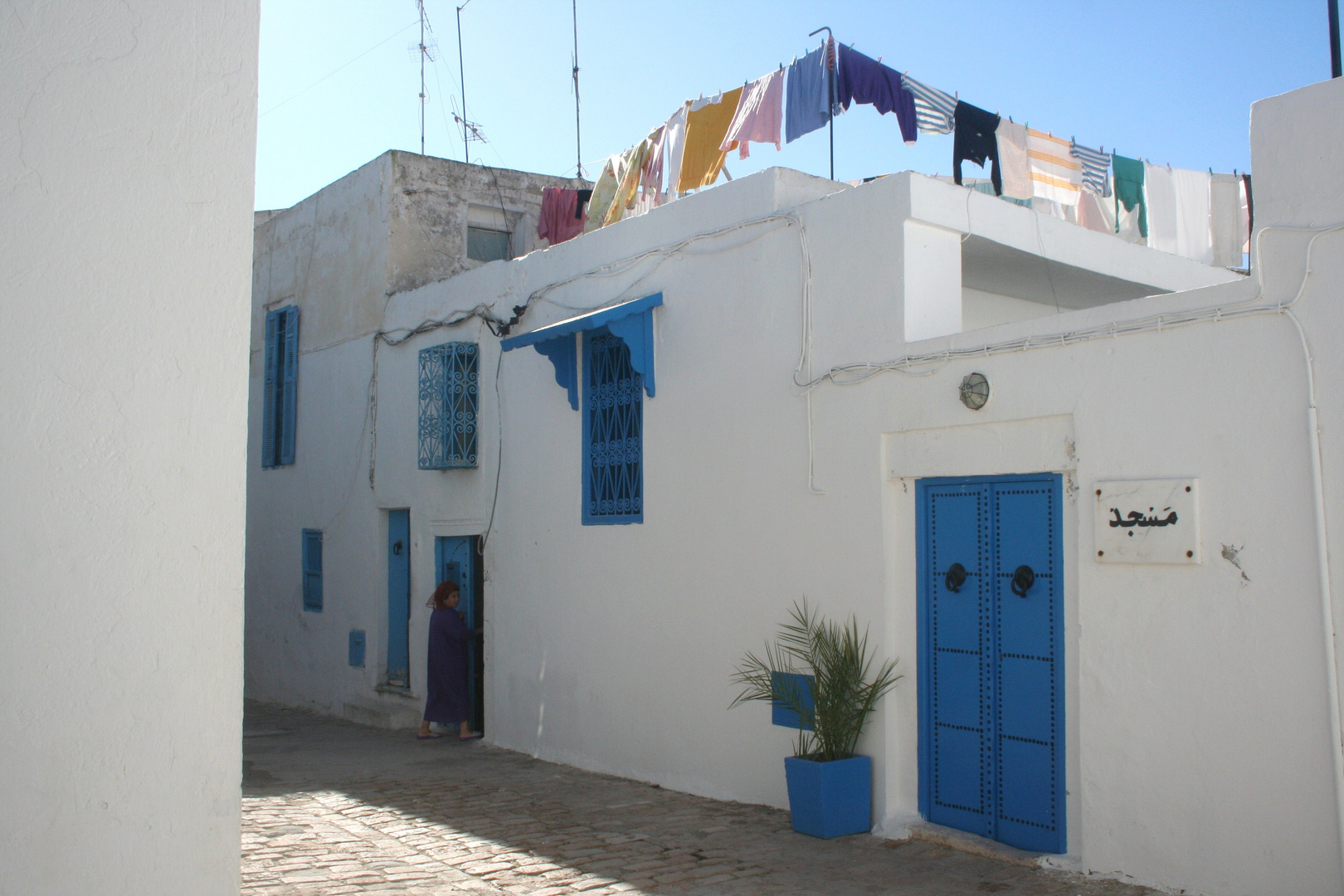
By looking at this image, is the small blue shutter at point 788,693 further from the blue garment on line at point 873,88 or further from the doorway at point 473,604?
the doorway at point 473,604

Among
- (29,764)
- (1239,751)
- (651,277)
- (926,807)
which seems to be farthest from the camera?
(651,277)

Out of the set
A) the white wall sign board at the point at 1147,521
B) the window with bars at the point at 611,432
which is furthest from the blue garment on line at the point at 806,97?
the white wall sign board at the point at 1147,521

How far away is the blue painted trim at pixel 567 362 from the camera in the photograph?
29.6 ft

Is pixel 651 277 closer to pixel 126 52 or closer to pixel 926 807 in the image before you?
pixel 926 807

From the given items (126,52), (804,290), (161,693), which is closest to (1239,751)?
(804,290)

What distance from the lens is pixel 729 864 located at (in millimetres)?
5820

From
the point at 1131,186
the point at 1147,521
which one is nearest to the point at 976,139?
the point at 1131,186

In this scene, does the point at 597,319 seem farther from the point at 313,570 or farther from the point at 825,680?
the point at 313,570

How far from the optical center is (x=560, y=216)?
12484 millimetres

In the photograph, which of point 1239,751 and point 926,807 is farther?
point 926,807

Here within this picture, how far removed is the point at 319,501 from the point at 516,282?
15.3ft

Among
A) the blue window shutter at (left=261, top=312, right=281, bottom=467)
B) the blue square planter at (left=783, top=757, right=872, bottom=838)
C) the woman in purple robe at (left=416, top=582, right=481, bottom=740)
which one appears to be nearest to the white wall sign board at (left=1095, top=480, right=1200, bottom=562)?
the blue square planter at (left=783, top=757, right=872, bottom=838)

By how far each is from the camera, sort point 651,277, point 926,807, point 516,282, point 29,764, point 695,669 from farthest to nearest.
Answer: point 516,282 → point 651,277 → point 695,669 → point 926,807 → point 29,764

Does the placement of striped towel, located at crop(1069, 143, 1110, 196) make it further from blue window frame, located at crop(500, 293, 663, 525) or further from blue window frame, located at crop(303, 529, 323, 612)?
blue window frame, located at crop(303, 529, 323, 612)
